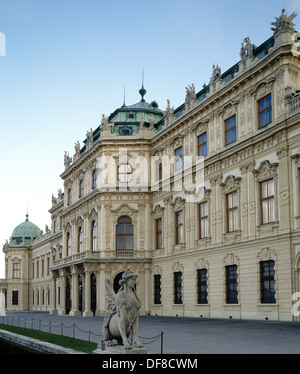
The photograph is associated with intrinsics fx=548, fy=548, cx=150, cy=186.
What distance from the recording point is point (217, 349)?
17328mm

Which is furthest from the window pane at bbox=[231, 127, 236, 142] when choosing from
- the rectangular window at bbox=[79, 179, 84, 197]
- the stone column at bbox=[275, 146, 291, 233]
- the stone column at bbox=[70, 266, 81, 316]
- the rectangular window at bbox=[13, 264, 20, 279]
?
the rectangular window at bbox=[13, 264, 20, 279]

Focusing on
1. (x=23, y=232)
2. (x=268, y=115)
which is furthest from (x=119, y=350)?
(x=23, y=232)

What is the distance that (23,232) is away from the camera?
330ft

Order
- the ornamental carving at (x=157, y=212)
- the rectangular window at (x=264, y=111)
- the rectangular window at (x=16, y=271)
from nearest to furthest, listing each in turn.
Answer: the rectangular window at (x=264, y=111), the ornamental carving at (x=157, y=212), the rectangular window at (x=16, y=271)

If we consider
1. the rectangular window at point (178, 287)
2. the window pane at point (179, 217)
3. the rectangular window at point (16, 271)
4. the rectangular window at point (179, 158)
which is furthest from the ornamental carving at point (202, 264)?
the rectangular window at point (16, 271)

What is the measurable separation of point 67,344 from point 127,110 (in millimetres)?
35291

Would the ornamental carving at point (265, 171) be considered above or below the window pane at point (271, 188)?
above

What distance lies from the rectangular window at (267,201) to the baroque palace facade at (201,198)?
61mm

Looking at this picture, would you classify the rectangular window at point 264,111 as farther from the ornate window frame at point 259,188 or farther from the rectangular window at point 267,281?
the rectangular window at point 267,281

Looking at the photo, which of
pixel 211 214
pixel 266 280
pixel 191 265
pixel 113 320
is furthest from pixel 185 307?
→ pixel 113 320

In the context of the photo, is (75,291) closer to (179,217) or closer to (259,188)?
(179,217)

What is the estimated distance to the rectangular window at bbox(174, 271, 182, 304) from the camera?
41844mm

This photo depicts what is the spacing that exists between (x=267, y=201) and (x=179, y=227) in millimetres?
11734

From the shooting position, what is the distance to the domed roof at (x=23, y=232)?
99.8 metres
